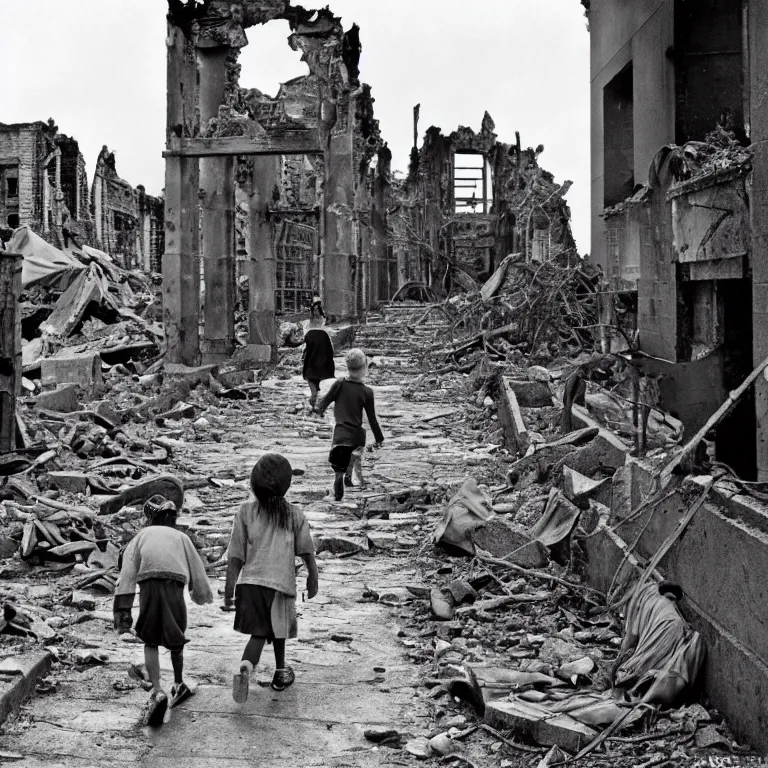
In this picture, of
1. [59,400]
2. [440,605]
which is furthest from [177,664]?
[59,400]

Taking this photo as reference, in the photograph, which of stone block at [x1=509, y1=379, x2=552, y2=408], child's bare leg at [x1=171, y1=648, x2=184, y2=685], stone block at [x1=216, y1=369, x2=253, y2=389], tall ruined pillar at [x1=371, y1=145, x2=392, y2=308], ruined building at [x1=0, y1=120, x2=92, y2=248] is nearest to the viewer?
child's bare leg at [x1=171, y1=648, x2=184, y2=685]

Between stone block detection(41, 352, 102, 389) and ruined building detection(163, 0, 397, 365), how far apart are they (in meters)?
1.55

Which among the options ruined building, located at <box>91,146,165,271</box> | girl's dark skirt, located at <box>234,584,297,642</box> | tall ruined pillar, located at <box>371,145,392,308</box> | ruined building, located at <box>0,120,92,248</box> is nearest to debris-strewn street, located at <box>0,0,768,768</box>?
girl's dark skirt, located at <box>234,584,297,642</box>

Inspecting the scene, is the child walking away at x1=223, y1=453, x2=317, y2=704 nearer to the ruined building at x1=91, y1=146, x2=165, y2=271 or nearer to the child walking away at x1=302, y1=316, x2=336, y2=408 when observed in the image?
the child walking away at x1=302, y1=316, x2=336, y2=408

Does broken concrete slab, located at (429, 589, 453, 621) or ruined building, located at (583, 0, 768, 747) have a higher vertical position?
ruined building, located at (583, 0, 768, 747)

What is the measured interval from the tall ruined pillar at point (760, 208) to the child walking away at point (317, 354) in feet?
29.2

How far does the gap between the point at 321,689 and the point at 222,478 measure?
18.4 feet

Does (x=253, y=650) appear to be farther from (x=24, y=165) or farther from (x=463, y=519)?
(x=24, y=165)

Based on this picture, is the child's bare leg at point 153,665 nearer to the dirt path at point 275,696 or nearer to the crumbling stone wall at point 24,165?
the dirt path at point 275,696

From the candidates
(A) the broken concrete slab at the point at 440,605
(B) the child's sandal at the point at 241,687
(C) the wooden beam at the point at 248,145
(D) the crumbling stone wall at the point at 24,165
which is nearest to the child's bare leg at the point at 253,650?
(B) the child's sandal at the point at 241,687

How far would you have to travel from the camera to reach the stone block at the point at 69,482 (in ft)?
31.4

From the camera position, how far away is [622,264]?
53.3 ft

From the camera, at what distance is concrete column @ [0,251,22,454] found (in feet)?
33.4

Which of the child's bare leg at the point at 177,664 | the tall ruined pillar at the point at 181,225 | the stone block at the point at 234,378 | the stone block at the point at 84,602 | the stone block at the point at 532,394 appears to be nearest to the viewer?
the child's bare leg at the point at 177,664
